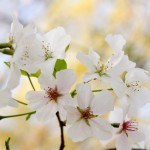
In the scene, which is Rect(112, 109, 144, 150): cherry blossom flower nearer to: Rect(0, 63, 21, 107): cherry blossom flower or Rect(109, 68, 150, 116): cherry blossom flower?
Rect(109, 68, 150, 116): cherry blossom flower

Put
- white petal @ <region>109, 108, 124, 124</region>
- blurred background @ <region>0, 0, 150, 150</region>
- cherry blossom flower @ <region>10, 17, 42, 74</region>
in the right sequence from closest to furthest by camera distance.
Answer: cherry blossom flower @ <region>10, 17, 42, 74</region> < white petal @ <region>109, 108, 124, 124</region> < blurred background @ <region>0, 0, 150, 150</region>

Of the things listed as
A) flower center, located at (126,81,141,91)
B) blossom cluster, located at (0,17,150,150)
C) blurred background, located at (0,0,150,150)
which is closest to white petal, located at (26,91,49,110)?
blossom cluster, located at (0,17,150,150)

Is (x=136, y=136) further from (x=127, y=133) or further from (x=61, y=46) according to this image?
(x=61, y=46)

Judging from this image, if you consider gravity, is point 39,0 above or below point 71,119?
above

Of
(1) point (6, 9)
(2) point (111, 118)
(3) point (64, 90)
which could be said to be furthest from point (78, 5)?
(3) point (64, 90)

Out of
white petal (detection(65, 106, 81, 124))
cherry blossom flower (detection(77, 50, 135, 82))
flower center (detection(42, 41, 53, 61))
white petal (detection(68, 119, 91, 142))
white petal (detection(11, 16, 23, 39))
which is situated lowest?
white petal (detection(68, 119, 91, 142))

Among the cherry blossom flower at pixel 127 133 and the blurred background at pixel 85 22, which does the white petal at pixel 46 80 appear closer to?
the cherry blossom flower at pixel 127 133

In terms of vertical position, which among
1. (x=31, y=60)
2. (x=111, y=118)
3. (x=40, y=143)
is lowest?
(x=40, y=143)

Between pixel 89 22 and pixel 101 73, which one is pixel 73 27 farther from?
pixel 101 73
